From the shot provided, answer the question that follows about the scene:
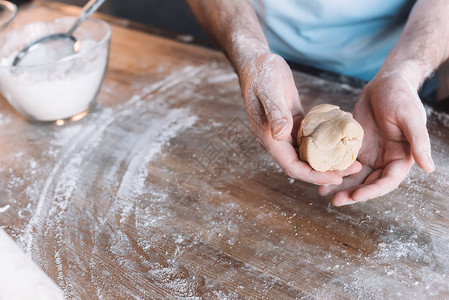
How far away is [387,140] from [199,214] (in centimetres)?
53

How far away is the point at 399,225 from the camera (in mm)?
894

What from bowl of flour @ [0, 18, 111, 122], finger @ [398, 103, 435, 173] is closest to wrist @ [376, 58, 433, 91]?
finger @ [398, 103, 435, 173]

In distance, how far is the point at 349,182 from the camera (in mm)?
994

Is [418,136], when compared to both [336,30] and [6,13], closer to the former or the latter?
[336,30]

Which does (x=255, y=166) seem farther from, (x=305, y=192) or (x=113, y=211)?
(x=113, y=211)

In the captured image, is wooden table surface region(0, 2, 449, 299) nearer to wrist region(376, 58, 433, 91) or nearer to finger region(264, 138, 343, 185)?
finger region(264, 138, 343, 185)

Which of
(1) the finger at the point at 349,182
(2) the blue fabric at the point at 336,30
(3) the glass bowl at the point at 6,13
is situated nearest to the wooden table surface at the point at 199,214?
(1) the finger at the point at 349,182

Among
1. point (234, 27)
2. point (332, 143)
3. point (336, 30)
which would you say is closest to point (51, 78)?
point (234, 27)

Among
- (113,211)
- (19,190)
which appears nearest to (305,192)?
(113,211)

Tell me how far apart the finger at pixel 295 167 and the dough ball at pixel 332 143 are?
26 millimetres

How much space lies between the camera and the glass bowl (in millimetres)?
1589

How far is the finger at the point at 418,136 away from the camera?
0.83 metres

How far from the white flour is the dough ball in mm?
747

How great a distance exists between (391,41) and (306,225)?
0.91m
